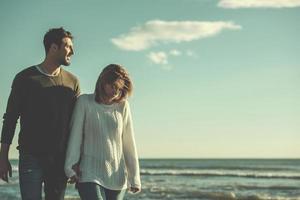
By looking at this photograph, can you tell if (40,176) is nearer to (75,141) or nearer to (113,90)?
(75,141)

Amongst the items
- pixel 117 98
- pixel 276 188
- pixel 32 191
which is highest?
pixel 117 98

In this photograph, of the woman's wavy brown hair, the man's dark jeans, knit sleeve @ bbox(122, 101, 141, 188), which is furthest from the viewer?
knit sleeve @ bbox(122, 101, 141, 188)

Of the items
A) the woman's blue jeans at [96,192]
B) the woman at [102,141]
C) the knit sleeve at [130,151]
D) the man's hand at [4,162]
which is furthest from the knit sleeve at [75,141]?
the man's hand at [4,162]

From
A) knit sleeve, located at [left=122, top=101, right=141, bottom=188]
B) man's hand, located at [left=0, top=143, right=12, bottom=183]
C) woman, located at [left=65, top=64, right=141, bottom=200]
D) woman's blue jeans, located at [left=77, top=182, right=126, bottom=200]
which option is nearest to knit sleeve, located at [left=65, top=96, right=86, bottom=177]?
woman, located at [left=65, top=64, right=141, bottom=200]

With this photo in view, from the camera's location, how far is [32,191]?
3977 millimetres

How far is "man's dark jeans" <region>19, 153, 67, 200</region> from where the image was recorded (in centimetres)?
398

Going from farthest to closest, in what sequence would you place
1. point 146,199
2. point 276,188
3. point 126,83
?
point 276,188 < point 146,199 < point 126,83

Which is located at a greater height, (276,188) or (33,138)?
(33,138)

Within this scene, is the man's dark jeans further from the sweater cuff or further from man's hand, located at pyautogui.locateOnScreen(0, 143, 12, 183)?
the sweater cuff

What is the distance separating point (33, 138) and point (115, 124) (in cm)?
62

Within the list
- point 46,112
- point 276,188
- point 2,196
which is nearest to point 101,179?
point 46,112

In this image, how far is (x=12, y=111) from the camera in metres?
4.12

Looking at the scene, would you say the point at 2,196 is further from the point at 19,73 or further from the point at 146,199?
the point at 19,73

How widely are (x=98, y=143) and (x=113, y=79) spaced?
0.49m
